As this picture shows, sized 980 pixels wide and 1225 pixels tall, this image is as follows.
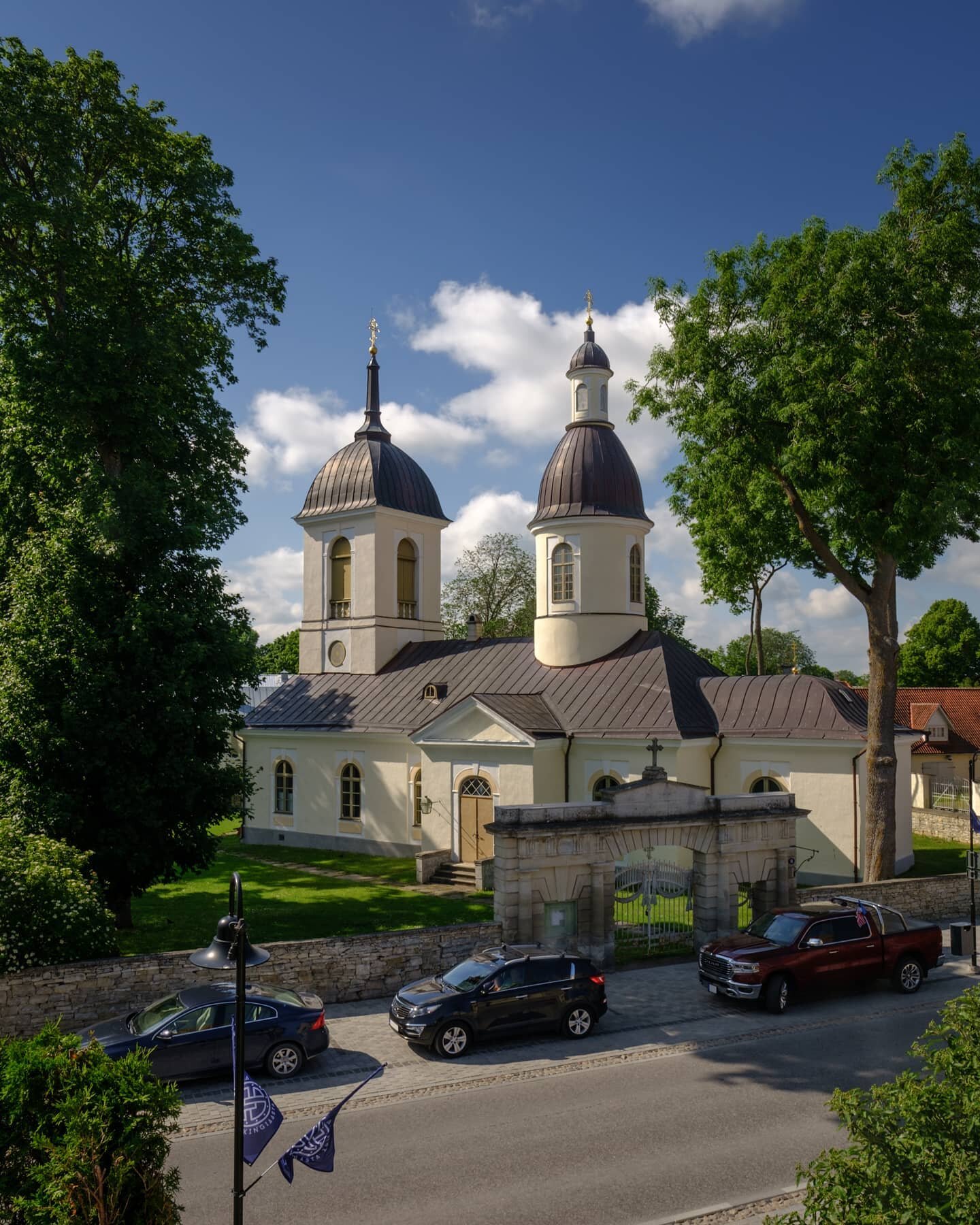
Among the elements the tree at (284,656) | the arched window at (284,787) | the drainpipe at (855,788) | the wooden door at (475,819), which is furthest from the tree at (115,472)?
the tree at (284,656)

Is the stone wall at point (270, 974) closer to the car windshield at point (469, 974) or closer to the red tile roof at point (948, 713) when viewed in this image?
the car windshield at point (469, 974)

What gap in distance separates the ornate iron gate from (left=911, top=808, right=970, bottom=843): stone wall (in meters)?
16.8

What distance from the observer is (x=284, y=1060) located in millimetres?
13227

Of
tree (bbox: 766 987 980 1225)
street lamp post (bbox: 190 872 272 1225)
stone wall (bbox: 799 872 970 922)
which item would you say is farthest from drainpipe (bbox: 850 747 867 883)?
street lamp post (bbox: 190 872 272 1225)

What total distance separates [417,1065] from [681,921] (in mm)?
8945

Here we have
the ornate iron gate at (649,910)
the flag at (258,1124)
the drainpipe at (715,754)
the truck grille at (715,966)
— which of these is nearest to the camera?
the flag at (258,1124)

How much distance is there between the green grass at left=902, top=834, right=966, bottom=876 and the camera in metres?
27.3

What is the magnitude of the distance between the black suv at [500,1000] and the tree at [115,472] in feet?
21.9

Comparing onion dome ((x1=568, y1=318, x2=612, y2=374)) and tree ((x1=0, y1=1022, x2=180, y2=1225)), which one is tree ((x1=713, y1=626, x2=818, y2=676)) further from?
tree ((x1=0, y1=1022, x2=180, y2=1225))

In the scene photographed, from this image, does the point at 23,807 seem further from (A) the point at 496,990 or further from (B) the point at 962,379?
(B) the point at 962,379

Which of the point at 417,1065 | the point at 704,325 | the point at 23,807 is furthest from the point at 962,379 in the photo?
the point at 23,807

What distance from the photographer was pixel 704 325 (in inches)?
900

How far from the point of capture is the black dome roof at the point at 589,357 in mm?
32094

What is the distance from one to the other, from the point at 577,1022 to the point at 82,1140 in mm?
9495
